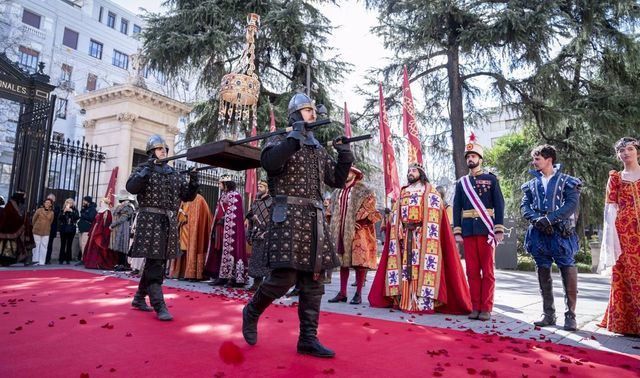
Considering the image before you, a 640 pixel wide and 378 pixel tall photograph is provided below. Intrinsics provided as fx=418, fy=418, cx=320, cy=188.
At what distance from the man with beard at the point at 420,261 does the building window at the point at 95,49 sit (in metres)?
34.6

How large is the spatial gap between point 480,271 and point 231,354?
10.5ft

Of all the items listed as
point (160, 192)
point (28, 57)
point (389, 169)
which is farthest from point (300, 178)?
point (28, 57)

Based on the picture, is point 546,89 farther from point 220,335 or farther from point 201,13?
point 220,335

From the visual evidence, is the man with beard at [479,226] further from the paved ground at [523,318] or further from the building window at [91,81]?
the building window at [91,81]

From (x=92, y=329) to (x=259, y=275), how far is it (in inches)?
106

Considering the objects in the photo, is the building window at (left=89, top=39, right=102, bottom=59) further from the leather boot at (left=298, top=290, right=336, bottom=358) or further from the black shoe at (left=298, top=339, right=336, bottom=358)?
the black shoe at (left=298, top=339, right=336, bottom=358)

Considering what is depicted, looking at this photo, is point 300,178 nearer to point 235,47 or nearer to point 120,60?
point 235,47

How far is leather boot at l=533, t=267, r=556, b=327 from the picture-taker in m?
4.22

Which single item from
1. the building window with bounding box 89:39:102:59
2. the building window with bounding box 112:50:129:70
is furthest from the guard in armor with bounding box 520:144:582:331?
the building window with bounding box 112:50:129:70

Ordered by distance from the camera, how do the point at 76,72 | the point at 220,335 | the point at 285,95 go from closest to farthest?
the point at 220,335, the point at 285,95, the point at 76,72

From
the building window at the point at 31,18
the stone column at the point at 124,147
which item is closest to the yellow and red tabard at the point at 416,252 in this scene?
the stone column at the point at 124,147

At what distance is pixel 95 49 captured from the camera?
3300 centimetres

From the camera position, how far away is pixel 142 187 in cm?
428

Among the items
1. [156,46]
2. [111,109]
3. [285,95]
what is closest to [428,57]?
[285,95]
